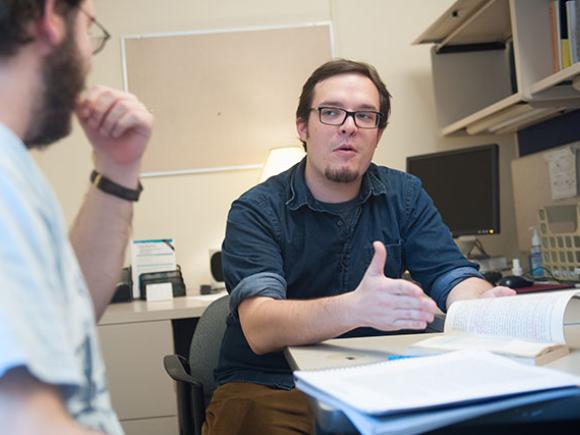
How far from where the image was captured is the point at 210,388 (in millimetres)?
1789

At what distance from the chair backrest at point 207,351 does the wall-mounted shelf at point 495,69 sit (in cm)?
128

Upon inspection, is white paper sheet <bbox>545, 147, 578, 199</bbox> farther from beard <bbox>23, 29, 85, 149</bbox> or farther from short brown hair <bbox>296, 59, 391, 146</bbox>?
beard <bbox>23, 29, 85, 149</bbox>

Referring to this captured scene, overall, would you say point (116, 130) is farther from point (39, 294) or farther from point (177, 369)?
point (177, 369)

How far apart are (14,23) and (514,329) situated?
0.90 m

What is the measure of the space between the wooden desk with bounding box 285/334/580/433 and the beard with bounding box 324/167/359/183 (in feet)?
1.84

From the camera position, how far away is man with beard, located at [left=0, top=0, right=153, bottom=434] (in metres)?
0.53

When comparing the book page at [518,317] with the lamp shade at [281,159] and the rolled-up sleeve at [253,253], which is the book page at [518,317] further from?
the lamp shade at [281,159]

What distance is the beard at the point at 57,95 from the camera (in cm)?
68

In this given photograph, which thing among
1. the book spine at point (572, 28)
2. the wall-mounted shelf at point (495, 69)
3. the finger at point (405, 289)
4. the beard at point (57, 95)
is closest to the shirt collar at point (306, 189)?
the finger at point (405, 289)

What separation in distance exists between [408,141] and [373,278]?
2.16 metres

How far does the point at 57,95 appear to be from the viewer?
2.31ft

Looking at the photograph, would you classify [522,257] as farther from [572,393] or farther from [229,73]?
[572,393]

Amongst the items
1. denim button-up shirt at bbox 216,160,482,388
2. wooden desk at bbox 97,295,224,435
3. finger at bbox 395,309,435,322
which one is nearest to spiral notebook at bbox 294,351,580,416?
finger at bbox 395,309,435,322

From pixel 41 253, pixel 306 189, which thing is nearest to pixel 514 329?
pixel 306 189
